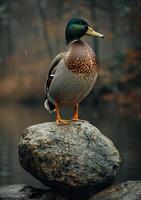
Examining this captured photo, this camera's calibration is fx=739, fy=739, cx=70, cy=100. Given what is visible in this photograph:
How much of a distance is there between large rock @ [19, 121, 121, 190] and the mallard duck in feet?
1.07

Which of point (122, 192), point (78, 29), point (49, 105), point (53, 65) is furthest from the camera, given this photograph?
point (49, 105)

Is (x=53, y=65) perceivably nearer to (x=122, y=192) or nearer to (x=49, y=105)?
(x=49, y=105)

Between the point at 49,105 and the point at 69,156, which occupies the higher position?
the point at 49,105

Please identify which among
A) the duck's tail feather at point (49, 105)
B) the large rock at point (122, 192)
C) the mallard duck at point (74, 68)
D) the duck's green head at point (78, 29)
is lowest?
the large rock at point (122, 192)

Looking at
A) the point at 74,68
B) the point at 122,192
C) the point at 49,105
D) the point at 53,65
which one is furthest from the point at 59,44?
the point at 122,192

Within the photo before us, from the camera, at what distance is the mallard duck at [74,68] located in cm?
952

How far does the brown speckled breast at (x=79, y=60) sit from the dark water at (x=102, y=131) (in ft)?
8.75

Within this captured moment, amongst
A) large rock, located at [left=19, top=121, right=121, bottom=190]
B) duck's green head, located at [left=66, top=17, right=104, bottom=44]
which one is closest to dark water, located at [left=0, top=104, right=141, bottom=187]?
large rock, located at [left=19, top=121, right=121, bottom=190]

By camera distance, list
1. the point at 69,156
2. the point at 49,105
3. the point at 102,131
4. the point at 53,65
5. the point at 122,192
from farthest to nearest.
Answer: the point at 102,131, the point at 49,105, the point at 53,65, the point at 69,156, the point at 122,192

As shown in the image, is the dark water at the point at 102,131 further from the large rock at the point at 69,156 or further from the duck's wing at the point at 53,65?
the duck's wing at the point at 53,65

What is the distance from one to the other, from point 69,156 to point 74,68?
113 cm

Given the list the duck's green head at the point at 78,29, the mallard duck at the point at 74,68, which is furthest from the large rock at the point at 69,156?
the duck's green head at the point at 78,29

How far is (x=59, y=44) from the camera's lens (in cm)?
4175

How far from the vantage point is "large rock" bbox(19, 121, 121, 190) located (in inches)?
372
